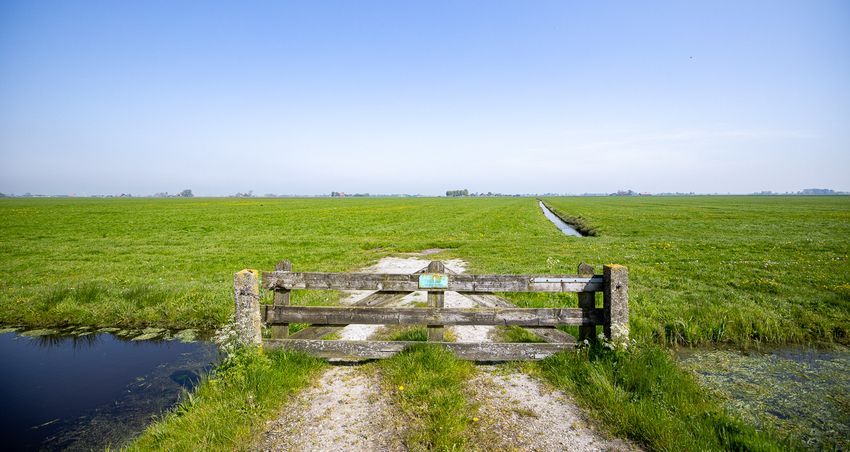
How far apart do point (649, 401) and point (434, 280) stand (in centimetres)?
336

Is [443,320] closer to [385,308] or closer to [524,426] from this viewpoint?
[385,308]

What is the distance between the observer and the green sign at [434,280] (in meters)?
6.07

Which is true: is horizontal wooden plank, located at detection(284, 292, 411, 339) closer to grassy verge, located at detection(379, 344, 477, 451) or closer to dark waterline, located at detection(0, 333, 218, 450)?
grassy verge, located at detection(379, 344, 477, 451)

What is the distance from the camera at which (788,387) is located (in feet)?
20.1

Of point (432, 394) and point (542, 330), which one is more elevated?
point (542, 330)

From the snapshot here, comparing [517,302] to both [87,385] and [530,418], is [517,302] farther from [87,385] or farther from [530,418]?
[87,385]

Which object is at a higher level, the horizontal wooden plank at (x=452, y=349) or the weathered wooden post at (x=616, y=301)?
the weathered wooden post at (x=616, y=301)

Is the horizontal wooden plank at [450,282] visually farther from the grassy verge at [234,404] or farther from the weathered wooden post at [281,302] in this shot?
the grassy verge at [234,404]

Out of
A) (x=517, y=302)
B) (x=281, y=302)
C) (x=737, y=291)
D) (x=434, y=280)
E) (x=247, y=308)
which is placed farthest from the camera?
(x=737, y=291)

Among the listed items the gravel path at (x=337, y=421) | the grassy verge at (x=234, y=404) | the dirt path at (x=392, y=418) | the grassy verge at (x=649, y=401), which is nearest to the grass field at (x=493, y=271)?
the grassy verge at (x=649, y=401)

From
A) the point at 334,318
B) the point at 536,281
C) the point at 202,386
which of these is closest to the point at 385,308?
the point at 334,318

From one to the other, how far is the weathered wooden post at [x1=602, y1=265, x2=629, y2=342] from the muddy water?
69.2 inches

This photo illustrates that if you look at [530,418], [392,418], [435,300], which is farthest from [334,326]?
[530,418]

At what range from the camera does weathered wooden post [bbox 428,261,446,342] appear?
6.07 metres
